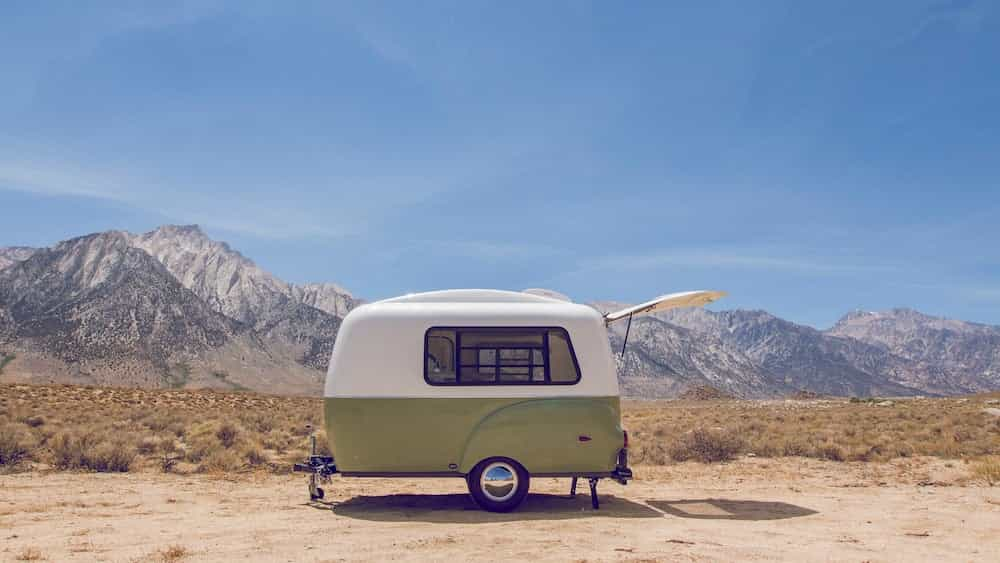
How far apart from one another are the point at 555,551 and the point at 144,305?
108935 mm

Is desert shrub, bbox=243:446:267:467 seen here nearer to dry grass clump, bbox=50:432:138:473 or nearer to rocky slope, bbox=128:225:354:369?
dry grass clump, bbox=50:432:138:473

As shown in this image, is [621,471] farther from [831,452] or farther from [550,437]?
[831,452]

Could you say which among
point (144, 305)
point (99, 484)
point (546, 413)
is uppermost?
point (144, 305)

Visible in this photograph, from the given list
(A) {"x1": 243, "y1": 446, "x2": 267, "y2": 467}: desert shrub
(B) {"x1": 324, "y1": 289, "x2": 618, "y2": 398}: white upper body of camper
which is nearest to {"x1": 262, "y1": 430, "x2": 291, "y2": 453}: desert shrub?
(A) {"x1": 243, "y1": 446, "x2": 267, "y2": 467}: desert shrub

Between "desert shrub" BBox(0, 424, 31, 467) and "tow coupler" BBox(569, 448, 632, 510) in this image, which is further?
"desert shrub" BBox(0, 424, 31, 467)

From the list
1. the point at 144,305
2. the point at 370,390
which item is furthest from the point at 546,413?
the point at 144,305

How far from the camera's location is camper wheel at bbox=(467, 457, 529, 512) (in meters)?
9.72

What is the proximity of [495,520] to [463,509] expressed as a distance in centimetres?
94

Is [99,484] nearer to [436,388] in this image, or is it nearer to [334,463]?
[334,463]

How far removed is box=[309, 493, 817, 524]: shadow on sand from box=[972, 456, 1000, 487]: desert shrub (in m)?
5.02

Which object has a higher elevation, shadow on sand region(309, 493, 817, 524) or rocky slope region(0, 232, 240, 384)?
rocky slope region(0, 232, 240, 384)

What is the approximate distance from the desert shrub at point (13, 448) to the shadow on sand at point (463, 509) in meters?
7.41

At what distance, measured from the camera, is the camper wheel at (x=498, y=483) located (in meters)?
9.72

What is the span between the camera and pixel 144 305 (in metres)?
104
